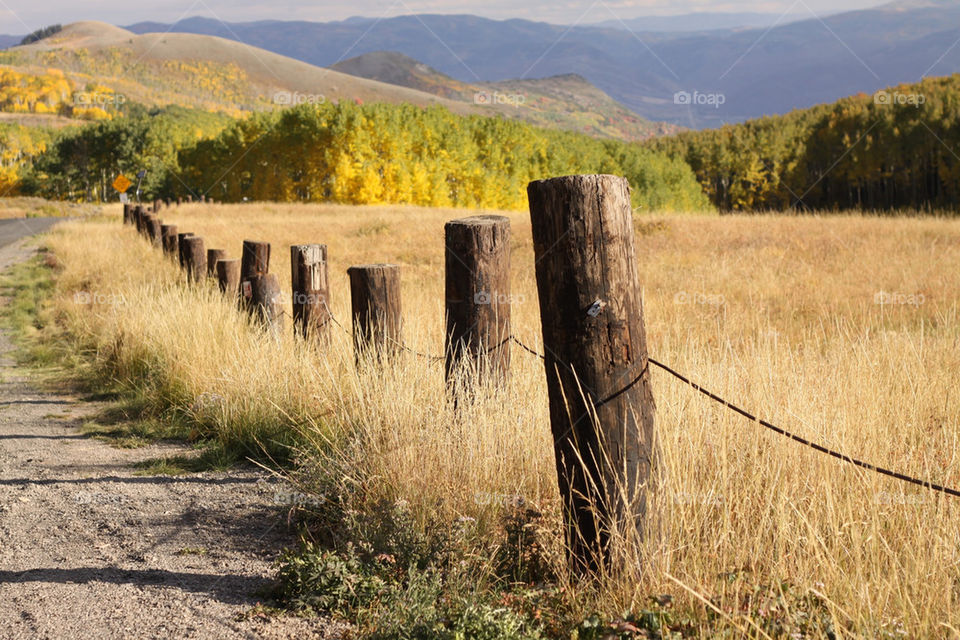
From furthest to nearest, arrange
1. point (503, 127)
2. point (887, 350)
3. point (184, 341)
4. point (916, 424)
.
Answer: point (503, 127), point (184, 341), point (887, 350), point (916, 424)

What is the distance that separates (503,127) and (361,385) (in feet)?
240

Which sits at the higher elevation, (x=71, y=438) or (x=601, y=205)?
(x=601, y=205)

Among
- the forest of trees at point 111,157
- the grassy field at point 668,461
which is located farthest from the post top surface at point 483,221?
the forest of trees at point 111,157

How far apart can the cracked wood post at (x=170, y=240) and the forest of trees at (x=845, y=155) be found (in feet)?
164

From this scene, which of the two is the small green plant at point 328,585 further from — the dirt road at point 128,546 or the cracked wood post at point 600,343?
the cracked wood post at point 600,343

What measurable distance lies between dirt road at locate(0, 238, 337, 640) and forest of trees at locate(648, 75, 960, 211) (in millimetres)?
55988

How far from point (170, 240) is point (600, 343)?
11.3 meters

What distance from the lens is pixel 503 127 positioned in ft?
248

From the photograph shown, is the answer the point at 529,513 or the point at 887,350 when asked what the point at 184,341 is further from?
the point at 887,350

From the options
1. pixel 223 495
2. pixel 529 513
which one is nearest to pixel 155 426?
pixel 223 495

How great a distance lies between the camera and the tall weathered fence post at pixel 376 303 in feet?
17.4

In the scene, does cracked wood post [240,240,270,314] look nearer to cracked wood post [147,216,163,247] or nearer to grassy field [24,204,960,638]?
grassy field [24,204,960,638]

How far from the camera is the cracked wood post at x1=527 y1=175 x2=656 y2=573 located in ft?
9.37

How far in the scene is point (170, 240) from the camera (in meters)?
12.8
